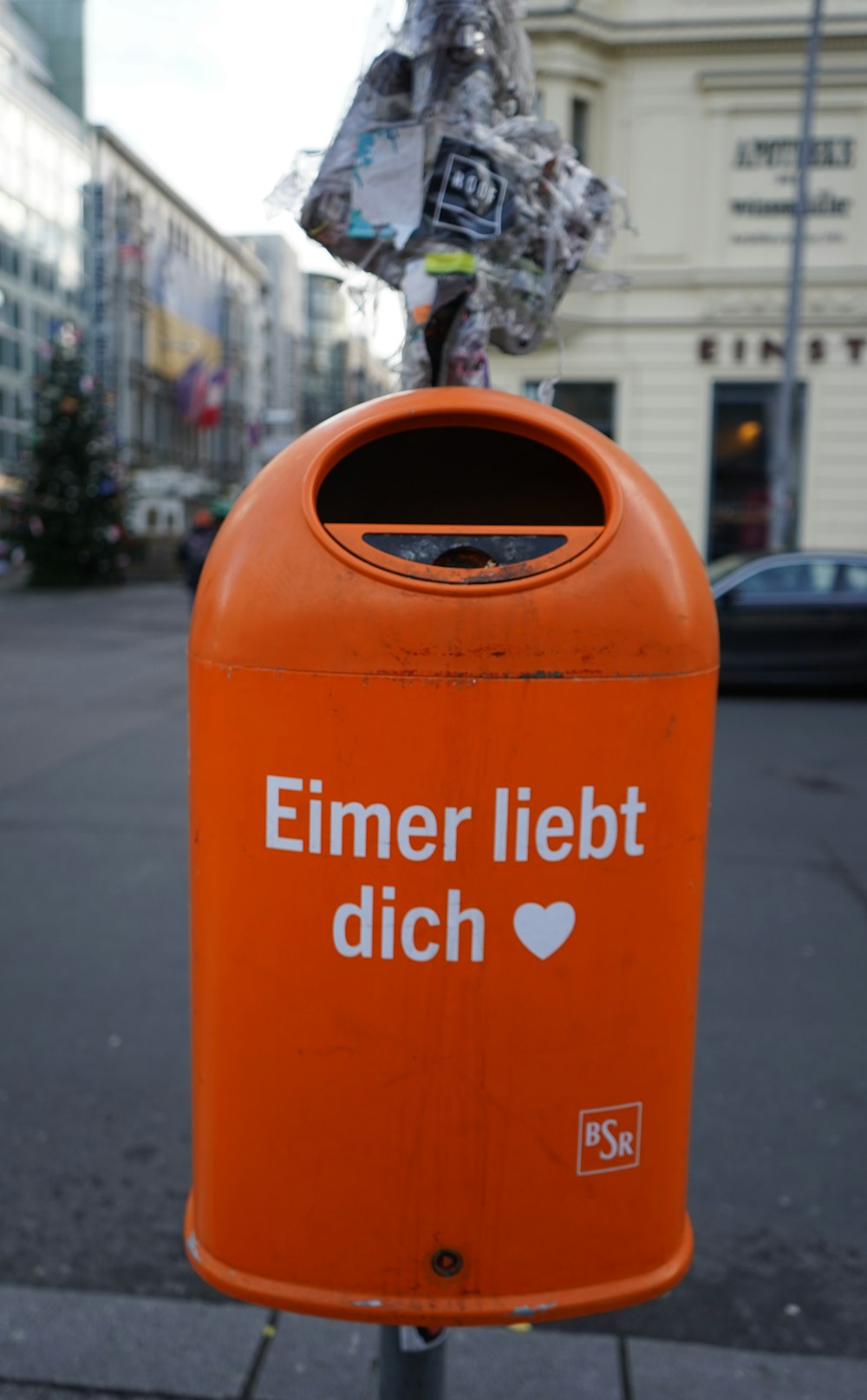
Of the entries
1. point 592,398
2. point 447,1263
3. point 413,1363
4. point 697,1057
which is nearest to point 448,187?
point 447,1263

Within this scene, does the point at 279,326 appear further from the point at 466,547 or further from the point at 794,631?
the point at 466,547

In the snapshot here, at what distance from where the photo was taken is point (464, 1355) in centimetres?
237

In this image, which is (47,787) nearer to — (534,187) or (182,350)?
(534,187)

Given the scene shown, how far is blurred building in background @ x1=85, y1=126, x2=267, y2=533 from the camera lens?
172ft

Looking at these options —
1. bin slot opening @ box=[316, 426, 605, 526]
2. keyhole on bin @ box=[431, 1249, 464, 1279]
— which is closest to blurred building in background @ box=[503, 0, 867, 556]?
bin slot opening @ box=[316, 426, 605, 526]

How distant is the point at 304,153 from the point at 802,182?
1555 cm

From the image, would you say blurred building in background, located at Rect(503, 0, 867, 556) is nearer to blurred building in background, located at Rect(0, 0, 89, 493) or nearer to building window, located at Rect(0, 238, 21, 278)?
blurred building in background, located at Rect(0, 0, 89, 493)

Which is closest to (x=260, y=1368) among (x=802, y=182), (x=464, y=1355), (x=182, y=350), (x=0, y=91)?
(x=464, y=1355)

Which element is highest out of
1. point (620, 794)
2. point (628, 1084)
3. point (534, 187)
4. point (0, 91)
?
point (0, 91)

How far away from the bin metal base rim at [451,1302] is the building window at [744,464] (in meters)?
19.3

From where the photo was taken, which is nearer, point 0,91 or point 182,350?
point 0,91

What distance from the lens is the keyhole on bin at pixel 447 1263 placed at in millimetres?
1523

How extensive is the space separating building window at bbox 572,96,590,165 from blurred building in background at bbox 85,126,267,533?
2637cm

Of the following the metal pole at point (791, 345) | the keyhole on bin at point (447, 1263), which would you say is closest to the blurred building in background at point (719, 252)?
the metal pole at point (791, 345)
